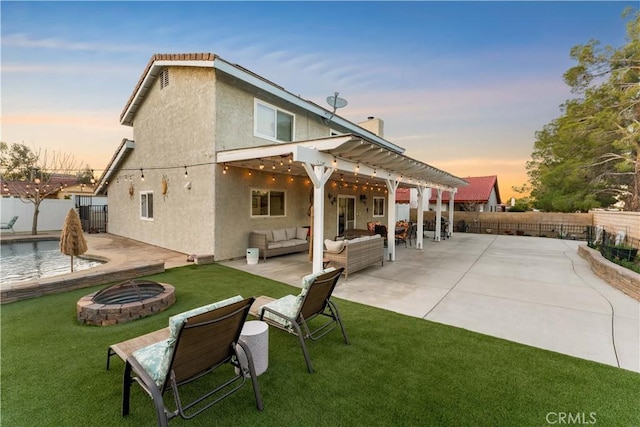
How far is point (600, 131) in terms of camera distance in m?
13.1

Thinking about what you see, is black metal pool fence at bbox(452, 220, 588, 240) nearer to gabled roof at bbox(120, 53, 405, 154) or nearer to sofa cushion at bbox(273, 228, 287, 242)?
gabled roof at bbox(120, 53, 405, 154)

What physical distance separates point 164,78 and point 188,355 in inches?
449

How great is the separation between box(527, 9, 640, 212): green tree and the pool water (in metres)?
19.8

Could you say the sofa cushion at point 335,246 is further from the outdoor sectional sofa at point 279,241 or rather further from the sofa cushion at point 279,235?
the sofa cushion at point 279,235

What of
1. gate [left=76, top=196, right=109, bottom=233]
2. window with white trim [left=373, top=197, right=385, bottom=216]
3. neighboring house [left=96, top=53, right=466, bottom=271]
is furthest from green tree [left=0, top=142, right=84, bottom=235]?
window with white trim [left=373, top=197, right=385, bottom=216]

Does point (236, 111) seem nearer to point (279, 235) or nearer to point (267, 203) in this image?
point (267, 203)

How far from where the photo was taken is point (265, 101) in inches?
379

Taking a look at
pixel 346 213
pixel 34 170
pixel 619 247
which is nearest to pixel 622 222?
pixel 619 247

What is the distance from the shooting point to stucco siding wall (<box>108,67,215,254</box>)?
844 centimetres

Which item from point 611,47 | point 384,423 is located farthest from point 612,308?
point 611,47

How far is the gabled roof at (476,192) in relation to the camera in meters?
22.7

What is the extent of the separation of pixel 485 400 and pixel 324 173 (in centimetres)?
517

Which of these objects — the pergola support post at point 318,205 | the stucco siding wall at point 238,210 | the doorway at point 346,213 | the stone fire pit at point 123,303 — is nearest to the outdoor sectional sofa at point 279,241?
the stucco siding wall at point 238,210
